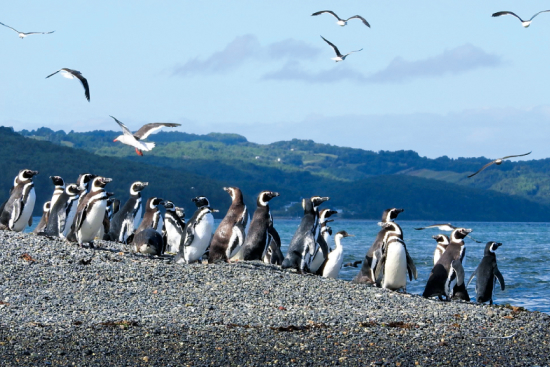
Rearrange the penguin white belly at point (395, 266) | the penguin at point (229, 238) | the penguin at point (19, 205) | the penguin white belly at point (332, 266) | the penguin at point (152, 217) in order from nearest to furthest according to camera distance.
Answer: the penguin white belly at point (395, 266)
the penguin at point (229, 238)
the penguin white belly at point (332, 266)
the penguin at point (19, 205)
the penguin at point (152, 217)

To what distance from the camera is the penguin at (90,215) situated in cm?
1363

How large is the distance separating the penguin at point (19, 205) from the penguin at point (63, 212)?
1.31 m

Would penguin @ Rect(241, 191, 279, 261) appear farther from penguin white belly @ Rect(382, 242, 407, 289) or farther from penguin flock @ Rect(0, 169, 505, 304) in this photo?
penguin white belly @ Rect(382, 242, 407, 289)

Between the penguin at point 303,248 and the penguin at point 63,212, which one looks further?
the penguin at point 63,212

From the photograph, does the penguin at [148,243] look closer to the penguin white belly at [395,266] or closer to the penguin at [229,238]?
the penguin at [229,238]

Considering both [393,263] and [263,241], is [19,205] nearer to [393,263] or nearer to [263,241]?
[263,241]

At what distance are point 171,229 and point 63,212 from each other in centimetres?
329

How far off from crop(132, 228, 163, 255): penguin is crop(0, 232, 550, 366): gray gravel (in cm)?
117

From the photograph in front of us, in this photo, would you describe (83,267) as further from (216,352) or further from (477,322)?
(477,322)

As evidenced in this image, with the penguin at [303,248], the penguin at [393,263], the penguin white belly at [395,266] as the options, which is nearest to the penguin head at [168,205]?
the penguin at [303,248]

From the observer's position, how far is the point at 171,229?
56.1 feet

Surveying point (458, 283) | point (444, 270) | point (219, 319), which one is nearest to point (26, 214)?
point (219, 319)

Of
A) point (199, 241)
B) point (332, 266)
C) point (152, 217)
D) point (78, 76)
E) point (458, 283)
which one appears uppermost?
point (78, 76)

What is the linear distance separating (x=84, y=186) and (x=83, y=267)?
12.7 feet
